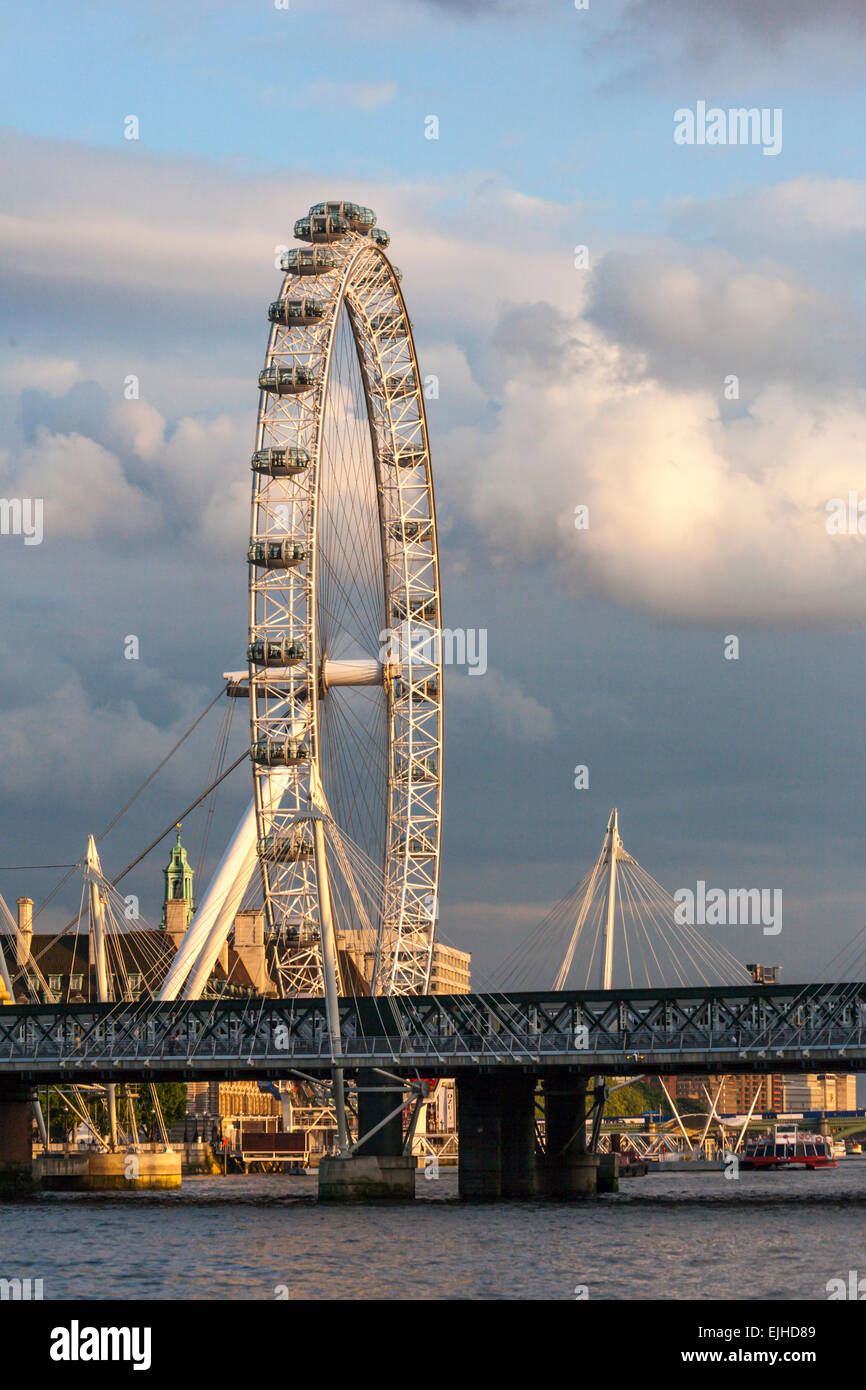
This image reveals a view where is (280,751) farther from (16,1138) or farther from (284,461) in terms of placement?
(16,1138)

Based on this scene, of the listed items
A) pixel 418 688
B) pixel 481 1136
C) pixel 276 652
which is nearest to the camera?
pixel 481 1136

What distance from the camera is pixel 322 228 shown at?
11025 centimetres

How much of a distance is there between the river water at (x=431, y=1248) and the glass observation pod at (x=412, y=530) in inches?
1468

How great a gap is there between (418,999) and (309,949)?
1362cm

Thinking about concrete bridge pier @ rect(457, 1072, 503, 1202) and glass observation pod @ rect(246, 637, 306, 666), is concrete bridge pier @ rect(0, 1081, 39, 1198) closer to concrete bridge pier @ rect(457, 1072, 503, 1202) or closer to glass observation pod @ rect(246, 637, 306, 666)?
concrete bridge pier @ rect(457, 1072, 503, 1202)

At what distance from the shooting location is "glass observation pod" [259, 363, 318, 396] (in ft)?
352

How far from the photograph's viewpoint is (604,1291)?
51.1 meters

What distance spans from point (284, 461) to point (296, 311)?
7690 millimetres

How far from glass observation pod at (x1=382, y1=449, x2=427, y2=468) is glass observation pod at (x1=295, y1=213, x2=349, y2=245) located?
39.5ft

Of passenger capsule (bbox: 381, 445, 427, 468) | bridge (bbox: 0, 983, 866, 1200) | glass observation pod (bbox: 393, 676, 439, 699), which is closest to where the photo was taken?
bridge (bbox: 0, 983, 866, 1200)

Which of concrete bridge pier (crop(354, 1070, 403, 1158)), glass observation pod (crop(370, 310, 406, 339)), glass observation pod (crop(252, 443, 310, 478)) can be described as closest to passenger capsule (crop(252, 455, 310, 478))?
glass observation pod (crop(252, 443, 310, 478))

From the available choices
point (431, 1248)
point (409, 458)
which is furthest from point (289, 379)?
point (431, 1248)
